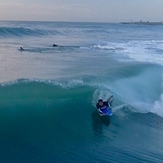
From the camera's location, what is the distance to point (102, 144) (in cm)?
1146

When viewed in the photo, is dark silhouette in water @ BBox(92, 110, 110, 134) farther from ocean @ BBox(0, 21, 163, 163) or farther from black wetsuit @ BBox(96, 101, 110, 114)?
black wetsuit @ BBox(96, 101, 110, 114)

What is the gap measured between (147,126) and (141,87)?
5969 mm

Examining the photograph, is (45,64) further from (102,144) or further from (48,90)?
(102,144)

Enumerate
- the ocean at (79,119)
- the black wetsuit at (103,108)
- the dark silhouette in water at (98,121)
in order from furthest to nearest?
the black wetsuit at (103,108)
the dark silhouette in water at (98,121)
the ocean at (79,119)

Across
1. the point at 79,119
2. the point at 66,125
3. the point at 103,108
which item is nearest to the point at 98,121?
the point at 103,108

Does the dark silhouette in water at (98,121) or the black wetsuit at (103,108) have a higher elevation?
the black wetsuit at (103,108)

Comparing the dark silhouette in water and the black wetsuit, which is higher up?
the black wetsuit

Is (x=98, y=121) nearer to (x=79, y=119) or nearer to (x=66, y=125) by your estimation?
(x=79, y=119)

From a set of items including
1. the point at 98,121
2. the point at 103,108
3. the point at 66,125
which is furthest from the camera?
the point at 103,108

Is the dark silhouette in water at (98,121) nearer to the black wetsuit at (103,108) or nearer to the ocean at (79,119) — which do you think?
the ocean at (79,119)

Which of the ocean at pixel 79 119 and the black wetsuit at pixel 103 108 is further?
the black wetsuit at pixel 103 108

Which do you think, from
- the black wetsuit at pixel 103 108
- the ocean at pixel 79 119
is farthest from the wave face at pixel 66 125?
the black wetsuit at pixel 103 108

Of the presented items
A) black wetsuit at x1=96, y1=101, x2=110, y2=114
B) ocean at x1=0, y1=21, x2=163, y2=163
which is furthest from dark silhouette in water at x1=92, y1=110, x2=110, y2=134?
black wetsuit at x1=96, y1=101, x2=110, y2=114

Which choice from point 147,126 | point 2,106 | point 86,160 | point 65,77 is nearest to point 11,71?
point 65,77
